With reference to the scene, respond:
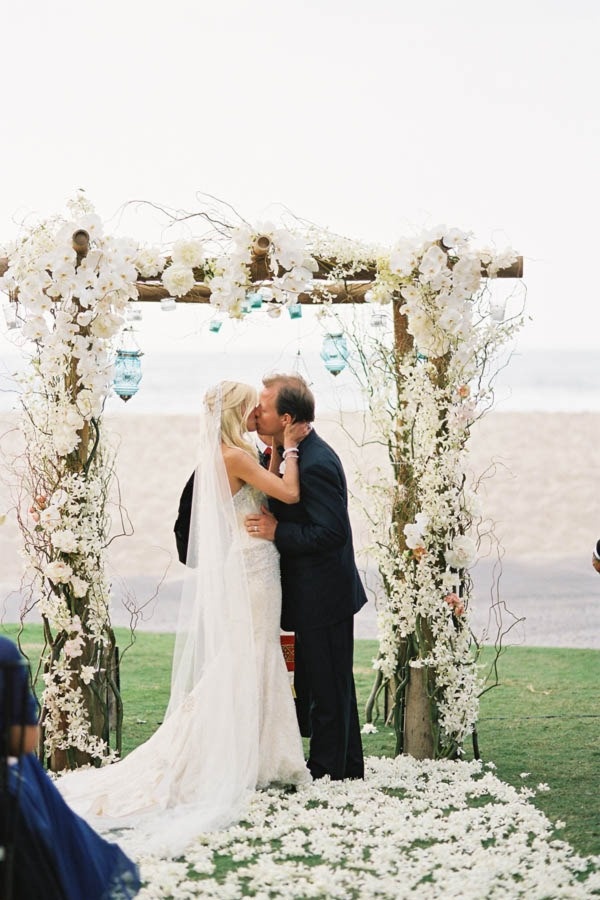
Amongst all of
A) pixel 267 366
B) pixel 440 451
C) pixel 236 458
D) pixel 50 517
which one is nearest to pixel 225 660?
pixel 236 458

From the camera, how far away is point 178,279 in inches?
205

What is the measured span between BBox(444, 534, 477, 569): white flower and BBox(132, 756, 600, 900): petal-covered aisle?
1.01m

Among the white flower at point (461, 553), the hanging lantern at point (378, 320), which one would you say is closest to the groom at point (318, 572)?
the white flower at point (461, 553)

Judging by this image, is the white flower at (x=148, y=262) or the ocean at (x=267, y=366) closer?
the white flower at (x=148, y=262)

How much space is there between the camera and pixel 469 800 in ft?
15.8

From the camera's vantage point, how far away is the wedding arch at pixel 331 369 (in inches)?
201

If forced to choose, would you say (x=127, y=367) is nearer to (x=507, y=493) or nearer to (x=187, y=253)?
(x=187, y=253)

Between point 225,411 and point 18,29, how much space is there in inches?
325

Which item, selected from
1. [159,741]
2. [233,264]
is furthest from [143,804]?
[233,264]

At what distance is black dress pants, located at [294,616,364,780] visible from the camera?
511cm

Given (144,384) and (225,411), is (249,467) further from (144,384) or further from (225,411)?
(144,384)

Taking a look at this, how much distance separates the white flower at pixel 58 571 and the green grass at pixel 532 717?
1309 millimetres

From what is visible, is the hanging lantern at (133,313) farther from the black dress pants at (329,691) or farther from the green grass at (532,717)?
the green grass at (532,717)

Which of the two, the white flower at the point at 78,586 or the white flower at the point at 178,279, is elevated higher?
the white flower at the point at 178,279
